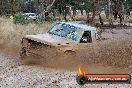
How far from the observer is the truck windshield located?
13.9 m

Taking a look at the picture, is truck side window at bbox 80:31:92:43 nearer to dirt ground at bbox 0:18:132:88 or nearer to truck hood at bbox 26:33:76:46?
dirt ground at bbox 0:18:132:88

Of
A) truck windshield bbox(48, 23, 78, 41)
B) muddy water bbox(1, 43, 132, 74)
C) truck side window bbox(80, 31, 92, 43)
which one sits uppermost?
truck windshield bbox(48, 23, 78, 41)

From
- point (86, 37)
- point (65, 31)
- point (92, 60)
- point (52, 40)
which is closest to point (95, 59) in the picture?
point (92, 60)

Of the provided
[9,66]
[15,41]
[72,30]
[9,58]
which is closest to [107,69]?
[72,30]

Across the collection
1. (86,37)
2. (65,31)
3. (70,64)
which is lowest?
(70,64)

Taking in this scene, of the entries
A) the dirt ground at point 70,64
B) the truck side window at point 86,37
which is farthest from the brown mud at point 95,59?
the truck side window at point 86,37

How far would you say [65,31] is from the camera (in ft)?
46.6

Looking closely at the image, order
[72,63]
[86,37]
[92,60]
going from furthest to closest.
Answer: [86,37] < [92,60] < [72,63]

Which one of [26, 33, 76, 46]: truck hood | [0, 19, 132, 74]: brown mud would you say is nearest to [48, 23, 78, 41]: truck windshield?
[26, 33, 76, 46]: truck hood

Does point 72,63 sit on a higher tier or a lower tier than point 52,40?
lower

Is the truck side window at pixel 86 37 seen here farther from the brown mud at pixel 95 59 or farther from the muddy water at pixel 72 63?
the muddy water at pixel 72 63

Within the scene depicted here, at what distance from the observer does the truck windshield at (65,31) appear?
1389cm

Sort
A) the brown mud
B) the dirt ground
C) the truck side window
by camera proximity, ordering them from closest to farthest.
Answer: the dirt ground → the brown mud → the truck side window

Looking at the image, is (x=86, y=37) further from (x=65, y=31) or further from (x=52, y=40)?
(x=52, y=40)
